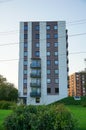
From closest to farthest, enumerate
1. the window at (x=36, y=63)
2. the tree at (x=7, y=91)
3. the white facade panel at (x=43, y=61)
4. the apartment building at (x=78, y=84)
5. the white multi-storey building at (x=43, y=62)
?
the tree at (x=7, y=91)
the white multi-storey building at (x=43, y=62)
the white facade panel at (x=43, y=61)
the window at (x=36, y=63)
the apartment building at (x=78, y=84)

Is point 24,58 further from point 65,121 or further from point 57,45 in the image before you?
point 65,121

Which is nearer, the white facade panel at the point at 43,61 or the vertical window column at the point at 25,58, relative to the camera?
the white facade panel at the point at 43,61

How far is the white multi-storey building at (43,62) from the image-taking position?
84.7 meters

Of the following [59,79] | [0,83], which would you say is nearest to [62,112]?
[0,83]

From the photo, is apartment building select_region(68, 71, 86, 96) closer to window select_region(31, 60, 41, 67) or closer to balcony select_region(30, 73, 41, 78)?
window select_region(31, 60, 41, 67)

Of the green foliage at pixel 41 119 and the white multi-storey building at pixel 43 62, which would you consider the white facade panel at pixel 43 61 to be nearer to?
the white multi-storey building at pixel 43 62

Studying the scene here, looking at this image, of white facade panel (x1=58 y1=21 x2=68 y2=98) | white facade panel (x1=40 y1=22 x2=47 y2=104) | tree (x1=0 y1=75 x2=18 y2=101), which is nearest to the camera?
tree (x1=0 y1=75 x2=18 y2=101)

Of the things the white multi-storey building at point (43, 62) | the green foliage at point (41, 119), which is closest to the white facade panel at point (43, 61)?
the white multi-storey building at point (43, 62)

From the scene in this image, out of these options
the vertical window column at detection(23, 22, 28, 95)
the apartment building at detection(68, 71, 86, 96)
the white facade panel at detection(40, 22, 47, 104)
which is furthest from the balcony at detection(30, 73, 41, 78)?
the apartment building at detection(68, 71, 86, 96)

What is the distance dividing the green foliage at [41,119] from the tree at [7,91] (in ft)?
184

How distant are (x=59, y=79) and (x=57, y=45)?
10396mm

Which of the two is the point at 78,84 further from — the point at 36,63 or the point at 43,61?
the point at 36,63

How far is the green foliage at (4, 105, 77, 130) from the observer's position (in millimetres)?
15016

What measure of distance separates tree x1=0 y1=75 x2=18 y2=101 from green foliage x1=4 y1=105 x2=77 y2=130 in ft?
184
